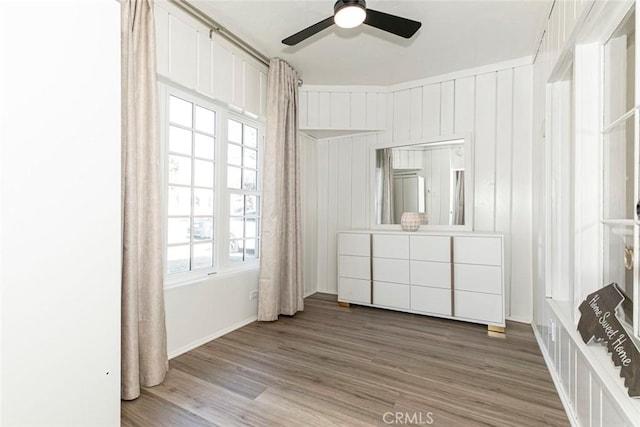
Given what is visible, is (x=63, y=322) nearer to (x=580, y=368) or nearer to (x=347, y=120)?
(x=580, y=368)

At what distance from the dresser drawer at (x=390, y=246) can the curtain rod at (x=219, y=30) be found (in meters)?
2.20

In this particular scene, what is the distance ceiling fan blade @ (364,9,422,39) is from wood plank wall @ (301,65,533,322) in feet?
5.12

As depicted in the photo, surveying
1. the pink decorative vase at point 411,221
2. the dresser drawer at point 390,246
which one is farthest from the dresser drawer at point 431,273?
the pink decorative vase at point 411,221

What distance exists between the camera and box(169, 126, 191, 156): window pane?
2.35m

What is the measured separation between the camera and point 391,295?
129 inches

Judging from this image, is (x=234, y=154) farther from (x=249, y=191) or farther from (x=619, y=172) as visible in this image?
(x=619, y=172)

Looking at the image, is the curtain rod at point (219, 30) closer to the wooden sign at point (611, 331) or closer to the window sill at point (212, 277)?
the window sill at point (212, 277)

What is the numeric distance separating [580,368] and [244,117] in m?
3.11

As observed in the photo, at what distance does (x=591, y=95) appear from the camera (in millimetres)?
1596

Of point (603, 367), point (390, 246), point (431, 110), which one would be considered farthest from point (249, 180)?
point (603, 367)

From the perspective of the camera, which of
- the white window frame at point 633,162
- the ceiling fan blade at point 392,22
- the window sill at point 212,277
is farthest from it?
the window sill at point 212,277

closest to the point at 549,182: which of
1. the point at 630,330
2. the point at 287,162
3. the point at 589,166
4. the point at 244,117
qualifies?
the point at 589,166

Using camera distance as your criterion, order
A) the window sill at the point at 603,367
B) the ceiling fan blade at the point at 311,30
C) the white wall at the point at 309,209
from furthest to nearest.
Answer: the white wall at the point at 309,209 < the ceiling fan blade at the point at 311,30 < the window sill at the point at 603,367
